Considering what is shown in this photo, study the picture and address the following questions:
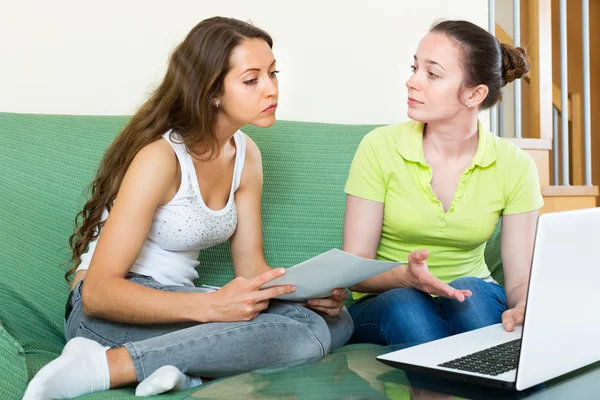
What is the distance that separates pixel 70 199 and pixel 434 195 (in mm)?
827

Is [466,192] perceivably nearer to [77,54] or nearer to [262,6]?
[262,6]

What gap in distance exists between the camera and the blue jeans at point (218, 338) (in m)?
1.24

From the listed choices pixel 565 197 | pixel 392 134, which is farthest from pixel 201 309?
pixel 565 197

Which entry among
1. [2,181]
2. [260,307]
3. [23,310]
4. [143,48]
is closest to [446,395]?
[260,307]

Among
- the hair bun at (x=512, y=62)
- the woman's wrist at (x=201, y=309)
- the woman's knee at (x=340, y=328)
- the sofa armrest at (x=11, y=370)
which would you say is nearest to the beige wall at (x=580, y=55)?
the hair bun at (x=512, y=62)

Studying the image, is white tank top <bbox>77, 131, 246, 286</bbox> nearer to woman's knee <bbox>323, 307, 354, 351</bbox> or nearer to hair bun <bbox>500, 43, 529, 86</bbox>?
woman's knee <bbox>323, 307, 354, 351</bbox>

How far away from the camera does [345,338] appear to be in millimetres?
1541

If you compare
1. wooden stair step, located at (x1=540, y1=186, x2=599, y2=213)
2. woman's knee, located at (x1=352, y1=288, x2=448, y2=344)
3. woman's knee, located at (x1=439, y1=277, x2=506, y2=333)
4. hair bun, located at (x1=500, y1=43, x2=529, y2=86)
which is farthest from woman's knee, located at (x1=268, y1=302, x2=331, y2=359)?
wooden stair step, located at (x1=540, y1=186, x2=599, y2=213)

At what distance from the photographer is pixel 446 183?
169 cm

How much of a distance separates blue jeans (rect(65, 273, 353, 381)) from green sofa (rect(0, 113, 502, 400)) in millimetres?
129

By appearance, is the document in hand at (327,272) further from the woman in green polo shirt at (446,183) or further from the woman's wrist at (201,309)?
the woman in green polo shirt at (446,183)

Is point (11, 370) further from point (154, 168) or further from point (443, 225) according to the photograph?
point (443, 225)

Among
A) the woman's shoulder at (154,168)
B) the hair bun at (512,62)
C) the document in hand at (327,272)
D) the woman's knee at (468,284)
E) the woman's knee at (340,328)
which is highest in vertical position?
the hair bun at (512,62)

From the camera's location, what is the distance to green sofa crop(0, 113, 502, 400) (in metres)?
1.57
